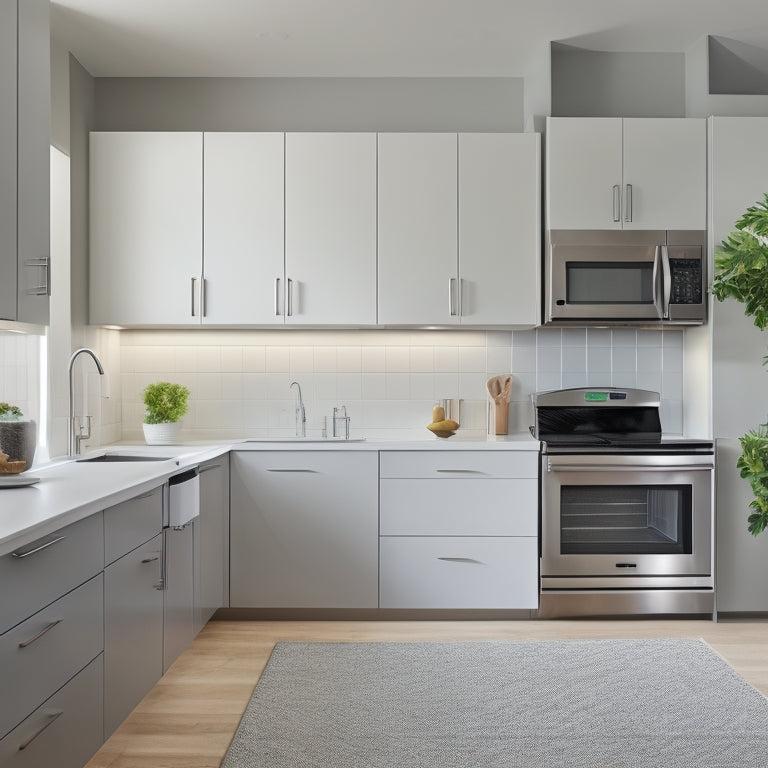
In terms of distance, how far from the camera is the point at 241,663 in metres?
3.24

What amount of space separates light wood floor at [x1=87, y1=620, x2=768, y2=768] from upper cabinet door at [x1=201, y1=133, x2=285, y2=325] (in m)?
1.52

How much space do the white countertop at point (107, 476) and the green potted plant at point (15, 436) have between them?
105 mm

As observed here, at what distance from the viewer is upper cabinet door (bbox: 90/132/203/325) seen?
3898mm

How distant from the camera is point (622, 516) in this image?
12.3ft

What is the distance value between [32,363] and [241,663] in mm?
1570

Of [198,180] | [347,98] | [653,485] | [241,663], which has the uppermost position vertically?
[347,98]

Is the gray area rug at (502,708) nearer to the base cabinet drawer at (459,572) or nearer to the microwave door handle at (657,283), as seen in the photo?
the base cabinet drawer at (459,572)

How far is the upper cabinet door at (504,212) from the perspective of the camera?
391 cm

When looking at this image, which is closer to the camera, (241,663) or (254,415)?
(241,663)

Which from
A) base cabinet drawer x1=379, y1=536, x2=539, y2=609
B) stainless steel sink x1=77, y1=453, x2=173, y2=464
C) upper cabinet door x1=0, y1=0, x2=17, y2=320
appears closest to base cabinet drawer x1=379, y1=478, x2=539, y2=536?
base cabinet drawer x1=379, y1=536, x2=539, y2=609

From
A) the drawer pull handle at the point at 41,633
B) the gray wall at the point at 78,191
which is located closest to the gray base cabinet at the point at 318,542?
the gray wall at the point at 78,191

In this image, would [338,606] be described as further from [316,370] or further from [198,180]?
[198,180]

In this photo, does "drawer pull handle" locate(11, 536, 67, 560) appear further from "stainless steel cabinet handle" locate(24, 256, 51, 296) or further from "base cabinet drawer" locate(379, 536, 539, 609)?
"base cabinet drawer" locate(379, 536, 539, 609)

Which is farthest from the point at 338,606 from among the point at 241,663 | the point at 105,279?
the point at 105,279
